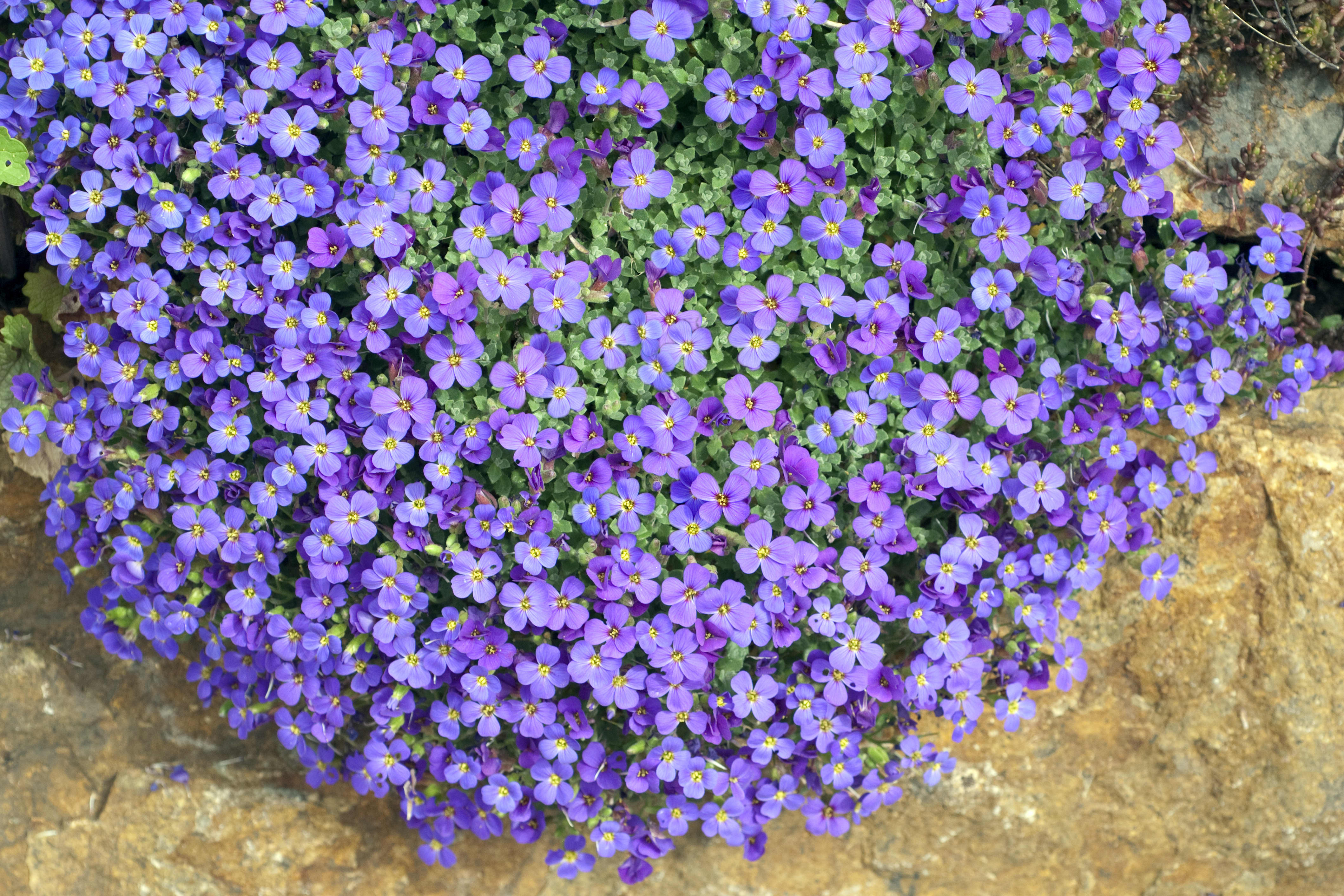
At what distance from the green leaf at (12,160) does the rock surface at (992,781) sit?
4.18 feet

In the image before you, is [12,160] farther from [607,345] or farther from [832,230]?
[832,230]

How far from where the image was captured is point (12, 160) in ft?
9.48

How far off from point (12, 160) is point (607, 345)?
1.70 m

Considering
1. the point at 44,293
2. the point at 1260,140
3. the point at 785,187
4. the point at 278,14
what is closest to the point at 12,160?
the point at 44,293

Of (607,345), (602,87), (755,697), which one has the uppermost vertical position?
(602,87)

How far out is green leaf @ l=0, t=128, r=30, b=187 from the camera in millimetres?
2871

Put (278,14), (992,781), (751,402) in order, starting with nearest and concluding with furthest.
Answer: (278,14), (751,402), (992,781)

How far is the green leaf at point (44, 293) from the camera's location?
3416 millimetres

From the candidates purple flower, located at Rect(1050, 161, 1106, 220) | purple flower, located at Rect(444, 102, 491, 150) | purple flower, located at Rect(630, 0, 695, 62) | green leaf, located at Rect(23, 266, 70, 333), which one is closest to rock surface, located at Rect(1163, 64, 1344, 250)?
purple flower, located at Rect(1050, 161, 1106, 220)

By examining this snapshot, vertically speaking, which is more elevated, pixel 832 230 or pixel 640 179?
pixel 832 230

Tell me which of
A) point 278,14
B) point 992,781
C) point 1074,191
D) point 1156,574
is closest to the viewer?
point 278,14

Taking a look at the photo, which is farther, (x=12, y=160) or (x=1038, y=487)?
(x=1038, y=487)

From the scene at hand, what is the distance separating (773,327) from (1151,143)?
1205mm

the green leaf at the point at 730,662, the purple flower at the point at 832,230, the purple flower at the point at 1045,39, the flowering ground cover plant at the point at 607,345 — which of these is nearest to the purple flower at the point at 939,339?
the flowering ground cover plant at the point at 607,345
